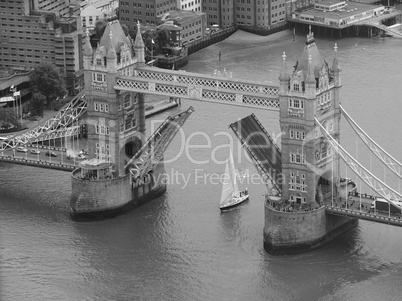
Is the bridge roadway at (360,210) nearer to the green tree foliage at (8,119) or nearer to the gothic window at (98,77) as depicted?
the gothic window at (98,77)

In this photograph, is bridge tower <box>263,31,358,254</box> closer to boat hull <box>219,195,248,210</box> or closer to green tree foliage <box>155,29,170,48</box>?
boat hull <box>219,195,248,210</box>

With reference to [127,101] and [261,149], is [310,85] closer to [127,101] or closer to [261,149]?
[261,149]

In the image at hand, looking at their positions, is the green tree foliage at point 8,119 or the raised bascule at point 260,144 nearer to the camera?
the raised bascule at point 260,144

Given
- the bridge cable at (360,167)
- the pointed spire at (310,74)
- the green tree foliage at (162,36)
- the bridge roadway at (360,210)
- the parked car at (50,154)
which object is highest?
the pointed spire at (310,74)

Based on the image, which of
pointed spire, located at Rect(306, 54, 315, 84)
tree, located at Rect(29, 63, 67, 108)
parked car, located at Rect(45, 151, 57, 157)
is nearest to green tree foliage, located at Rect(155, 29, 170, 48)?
tree, located at Rect(29, 63, 67, 108)

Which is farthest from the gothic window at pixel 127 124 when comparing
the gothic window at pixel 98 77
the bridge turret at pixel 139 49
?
the bridge turret at pixel 139 49

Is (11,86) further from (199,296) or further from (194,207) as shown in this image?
(199,296)
